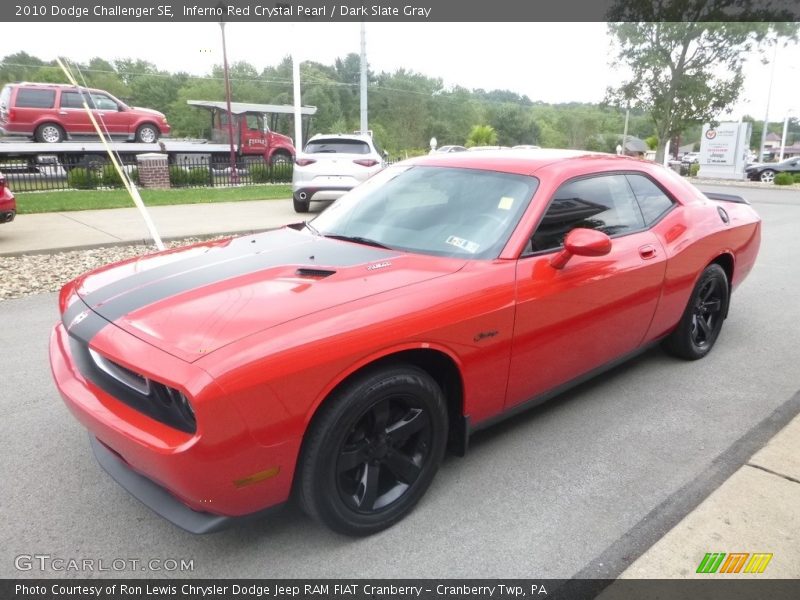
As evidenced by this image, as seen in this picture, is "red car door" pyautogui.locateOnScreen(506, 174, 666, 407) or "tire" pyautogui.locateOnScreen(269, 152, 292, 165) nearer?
"red car door" pyautogui.locateOnScreen(506, 174, 666, 407)

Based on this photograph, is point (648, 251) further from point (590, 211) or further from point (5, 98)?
point (5, 98)

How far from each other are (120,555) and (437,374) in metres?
1.48

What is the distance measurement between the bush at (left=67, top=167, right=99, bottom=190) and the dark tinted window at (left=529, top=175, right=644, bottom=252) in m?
15.6

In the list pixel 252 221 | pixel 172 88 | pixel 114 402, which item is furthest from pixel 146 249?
pixel 172 88

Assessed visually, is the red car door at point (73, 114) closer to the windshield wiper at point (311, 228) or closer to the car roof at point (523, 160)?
the windshield wiper at point (311, 228)

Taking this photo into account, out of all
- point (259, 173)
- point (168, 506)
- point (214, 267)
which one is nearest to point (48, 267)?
point (214, 267)

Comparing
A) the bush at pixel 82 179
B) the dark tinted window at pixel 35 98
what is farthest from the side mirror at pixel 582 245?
the dark tinted window at pixel 35 98

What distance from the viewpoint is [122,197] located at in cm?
1368

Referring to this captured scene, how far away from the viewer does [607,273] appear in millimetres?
3197

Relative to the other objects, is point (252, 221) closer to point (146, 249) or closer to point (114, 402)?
point (146, 249)

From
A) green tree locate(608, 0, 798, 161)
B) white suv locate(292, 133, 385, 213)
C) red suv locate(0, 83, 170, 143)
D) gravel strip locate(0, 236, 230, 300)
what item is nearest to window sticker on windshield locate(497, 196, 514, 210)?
gravel strip locate(0, 236, 230, 300)

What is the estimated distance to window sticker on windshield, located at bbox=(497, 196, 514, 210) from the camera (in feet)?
9.96

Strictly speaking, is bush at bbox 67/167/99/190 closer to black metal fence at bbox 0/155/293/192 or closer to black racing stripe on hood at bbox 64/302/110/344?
black metal fence at bbox 0/155/293/192

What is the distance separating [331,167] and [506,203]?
29.8 feet
